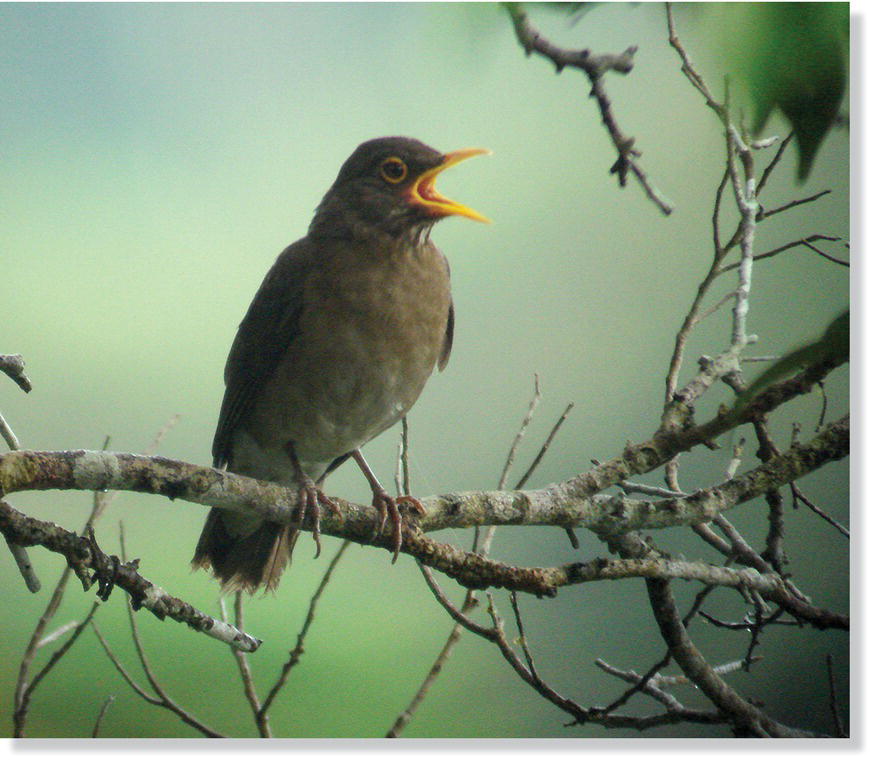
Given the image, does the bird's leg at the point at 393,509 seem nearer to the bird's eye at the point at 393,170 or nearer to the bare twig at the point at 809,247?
the bird's eye at the point at 393,170

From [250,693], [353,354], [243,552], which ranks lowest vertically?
[250,693]

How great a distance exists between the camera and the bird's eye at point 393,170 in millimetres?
2623

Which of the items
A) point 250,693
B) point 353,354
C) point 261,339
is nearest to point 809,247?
point 353,354

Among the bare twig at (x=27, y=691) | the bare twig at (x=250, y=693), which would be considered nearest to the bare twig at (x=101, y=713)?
the bare twig at (x=27, y=691)

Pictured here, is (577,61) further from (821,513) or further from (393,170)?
(821,513)

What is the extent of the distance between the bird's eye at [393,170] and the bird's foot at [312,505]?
2.90 feet

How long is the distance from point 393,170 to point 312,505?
969 millimetres

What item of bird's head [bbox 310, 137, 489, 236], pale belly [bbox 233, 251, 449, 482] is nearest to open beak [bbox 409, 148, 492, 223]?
bird's head [bbox 310, 137, 489, 236]

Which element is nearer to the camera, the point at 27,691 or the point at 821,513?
the point at 27,691

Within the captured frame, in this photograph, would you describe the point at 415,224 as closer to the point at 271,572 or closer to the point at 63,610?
the point at 271,572

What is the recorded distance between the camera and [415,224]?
261 cm

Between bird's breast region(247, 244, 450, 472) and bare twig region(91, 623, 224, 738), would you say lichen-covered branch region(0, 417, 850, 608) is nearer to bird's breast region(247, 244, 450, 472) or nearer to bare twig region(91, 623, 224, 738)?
bird's breast region(247, 244, 450, 472)

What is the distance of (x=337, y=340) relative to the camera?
249cm

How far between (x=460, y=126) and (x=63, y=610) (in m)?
1.69
